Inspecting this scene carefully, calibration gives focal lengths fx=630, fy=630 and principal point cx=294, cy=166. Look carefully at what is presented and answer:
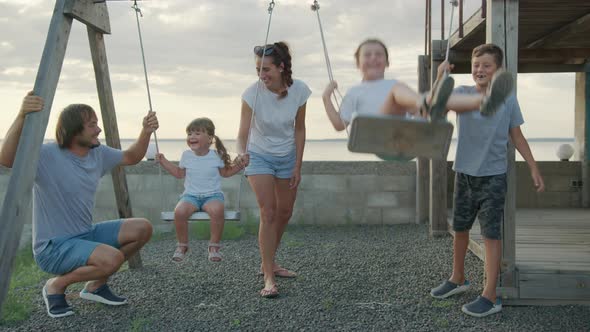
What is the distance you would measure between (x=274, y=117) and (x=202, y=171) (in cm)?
80

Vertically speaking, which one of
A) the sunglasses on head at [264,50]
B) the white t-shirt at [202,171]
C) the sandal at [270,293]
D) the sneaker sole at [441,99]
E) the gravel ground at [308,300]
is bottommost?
the gravel ground at [308,300]

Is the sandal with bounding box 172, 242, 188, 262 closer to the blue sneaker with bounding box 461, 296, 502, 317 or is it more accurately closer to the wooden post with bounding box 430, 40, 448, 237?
the blue sneaker with bounding box 461, 296, 502, 317

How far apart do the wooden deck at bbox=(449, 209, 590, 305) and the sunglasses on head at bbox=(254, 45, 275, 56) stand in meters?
2.37

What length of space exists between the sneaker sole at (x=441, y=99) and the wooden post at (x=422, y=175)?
179 inches

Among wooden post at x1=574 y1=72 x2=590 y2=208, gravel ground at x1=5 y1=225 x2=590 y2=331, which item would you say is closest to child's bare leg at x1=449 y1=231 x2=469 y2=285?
gravel ground at x1=5 y1=225 x2=590 y2=331

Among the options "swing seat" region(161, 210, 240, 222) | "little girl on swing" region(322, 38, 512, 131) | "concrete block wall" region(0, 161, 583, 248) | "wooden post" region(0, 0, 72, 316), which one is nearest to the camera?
"little girl on swing" region(322, 38, 512, 131)

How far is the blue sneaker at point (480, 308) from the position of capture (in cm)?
422

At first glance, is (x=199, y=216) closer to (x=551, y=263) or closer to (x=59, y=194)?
(x=59, y=194)

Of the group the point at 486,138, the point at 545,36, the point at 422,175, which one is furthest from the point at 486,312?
the point at 422,175

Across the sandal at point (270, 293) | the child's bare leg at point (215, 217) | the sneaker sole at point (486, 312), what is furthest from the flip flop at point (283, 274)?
the sneaker sole at point (486, 312)

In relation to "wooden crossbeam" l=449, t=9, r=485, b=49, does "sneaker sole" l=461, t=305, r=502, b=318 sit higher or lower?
lower

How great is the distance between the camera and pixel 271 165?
173 inches

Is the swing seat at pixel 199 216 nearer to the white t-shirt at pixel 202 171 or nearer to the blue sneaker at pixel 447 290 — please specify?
the white t-shirt at pixel 202 171

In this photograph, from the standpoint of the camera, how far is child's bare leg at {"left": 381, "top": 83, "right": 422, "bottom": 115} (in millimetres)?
3395
